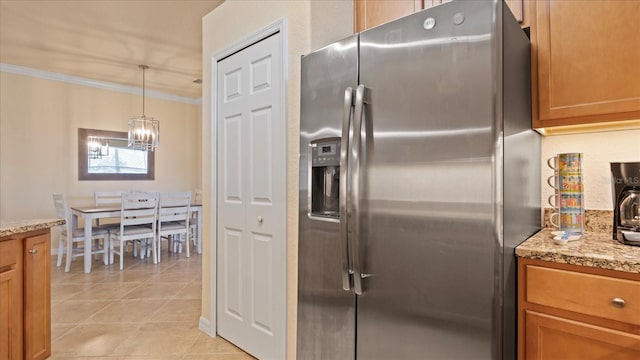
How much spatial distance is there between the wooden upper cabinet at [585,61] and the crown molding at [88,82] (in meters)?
6.11

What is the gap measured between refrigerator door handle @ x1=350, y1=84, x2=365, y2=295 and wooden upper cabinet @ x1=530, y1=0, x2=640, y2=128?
2.62 ft

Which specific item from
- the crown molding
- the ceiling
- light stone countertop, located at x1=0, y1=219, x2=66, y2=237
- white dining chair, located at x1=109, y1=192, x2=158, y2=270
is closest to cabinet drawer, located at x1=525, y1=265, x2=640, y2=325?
light stone countertop, located at x1=0, y1=219, x2=66, y2=237

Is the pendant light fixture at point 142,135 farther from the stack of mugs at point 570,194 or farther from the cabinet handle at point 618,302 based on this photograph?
the cabinet handle at point 618,302

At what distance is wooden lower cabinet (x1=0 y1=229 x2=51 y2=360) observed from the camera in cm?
187

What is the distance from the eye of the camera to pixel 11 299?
6.26 feet

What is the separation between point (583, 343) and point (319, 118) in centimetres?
133

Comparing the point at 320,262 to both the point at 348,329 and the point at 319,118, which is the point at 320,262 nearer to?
the point at 348,329

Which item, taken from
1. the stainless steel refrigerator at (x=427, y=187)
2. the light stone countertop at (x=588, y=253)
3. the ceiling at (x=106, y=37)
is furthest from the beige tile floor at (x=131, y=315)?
the ceiling at (x=106, y=37)

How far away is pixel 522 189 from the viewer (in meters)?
1.42

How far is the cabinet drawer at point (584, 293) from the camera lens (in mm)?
1110

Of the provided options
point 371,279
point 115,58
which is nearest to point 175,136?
point 115,58

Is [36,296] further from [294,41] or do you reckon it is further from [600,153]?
[600,153]

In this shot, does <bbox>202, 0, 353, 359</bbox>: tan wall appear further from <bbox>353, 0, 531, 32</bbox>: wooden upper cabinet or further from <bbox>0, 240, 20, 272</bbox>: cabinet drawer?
<bbox>0, 240, 20, 272</bbox>: cabinet drawer

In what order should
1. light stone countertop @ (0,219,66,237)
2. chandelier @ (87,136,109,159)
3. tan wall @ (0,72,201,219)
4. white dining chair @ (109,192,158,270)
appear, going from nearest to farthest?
light stone countertop @ (0,219,66,237), white dining chair @ (109,192,158,270), tan wall @ (0,72,201,219), chandelier @ (87,136,109,159)
